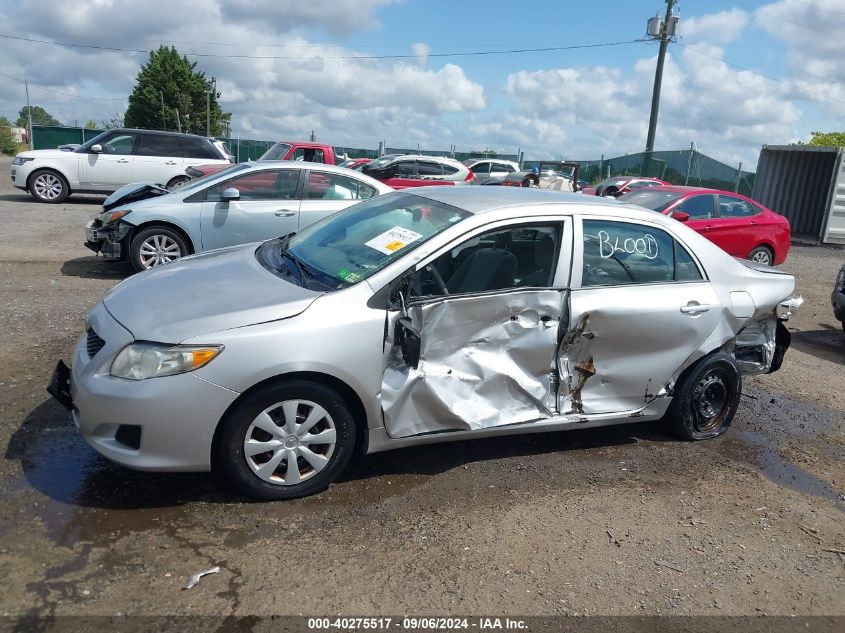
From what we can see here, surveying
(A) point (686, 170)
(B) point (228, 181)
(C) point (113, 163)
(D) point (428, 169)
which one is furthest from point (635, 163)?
(B) point (228, 181)

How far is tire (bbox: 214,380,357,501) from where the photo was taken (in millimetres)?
3525

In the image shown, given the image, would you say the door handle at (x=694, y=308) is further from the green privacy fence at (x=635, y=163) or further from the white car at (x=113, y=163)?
the green privacy fence at (x=635, y=163)

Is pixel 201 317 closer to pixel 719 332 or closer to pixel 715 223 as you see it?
pixel 719 332

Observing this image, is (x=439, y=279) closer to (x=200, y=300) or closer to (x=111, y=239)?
(x=200, y=300)

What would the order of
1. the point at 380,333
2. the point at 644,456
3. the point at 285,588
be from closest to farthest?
the point at 285,588 < the point at 380,333 < the point at 644,456

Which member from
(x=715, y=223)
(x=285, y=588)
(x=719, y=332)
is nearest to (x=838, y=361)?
(x=719, y=332)

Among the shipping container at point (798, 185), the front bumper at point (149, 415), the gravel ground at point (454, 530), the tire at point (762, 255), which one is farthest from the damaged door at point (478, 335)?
the shipping container at point (798, 185)

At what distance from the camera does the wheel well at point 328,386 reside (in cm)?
350

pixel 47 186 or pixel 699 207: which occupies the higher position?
pixel 699 207

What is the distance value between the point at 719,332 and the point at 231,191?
5766 mm

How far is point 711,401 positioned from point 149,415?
3782 millimetres

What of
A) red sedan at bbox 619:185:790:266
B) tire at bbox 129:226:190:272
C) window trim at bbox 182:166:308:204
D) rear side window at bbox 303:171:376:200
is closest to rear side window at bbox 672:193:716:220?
red sedan at bbox 619:185:790:266

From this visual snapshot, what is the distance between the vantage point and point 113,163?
15.5 meters

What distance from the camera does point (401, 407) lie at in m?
3.84
